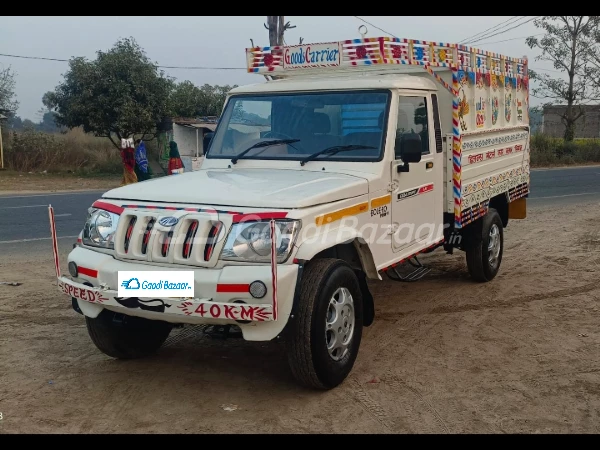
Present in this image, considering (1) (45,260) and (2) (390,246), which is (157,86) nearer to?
(1) (45,260)

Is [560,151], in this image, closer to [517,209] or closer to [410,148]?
[517,209]

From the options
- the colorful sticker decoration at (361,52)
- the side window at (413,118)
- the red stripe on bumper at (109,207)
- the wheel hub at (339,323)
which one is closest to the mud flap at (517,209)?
the side window at (413,118)

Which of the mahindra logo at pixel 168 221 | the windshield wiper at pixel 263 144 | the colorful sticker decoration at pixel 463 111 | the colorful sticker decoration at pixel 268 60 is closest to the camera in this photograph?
the mahindra logo at pixel 168 221

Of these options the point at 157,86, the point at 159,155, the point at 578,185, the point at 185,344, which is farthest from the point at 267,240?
the point at 159,155

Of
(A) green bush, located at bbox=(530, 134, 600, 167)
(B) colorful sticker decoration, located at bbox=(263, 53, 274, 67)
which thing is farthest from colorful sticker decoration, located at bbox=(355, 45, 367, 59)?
(A) green bush, located at bbox=(530, 134, 600, 167)

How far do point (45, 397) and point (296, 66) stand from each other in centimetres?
379

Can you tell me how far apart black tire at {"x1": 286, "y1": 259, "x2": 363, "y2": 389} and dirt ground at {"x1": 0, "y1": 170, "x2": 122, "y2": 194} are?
55.5ft

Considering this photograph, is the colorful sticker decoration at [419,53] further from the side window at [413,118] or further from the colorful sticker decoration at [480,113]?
the colorful sticker decoration at [480,113]

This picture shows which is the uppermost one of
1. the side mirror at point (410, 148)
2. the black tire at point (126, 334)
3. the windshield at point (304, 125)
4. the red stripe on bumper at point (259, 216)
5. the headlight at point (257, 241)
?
the windshield at point (304, 125)

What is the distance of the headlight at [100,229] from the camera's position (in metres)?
4.52

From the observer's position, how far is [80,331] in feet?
19.4

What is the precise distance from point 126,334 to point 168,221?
125 centimetres

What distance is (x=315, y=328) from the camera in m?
4.18

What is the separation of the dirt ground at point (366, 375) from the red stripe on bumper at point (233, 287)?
32.6 inches
